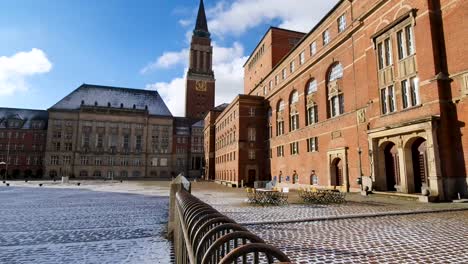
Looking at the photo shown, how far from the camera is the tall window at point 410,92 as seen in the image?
18797 mm

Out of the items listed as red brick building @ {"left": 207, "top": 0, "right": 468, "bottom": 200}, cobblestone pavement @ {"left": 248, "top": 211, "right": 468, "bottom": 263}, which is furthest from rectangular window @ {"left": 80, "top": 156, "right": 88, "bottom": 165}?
cobblestone pavement @ {"left": 248, "top": 211, "right": 468, "bottom": 263}

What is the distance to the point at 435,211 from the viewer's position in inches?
505

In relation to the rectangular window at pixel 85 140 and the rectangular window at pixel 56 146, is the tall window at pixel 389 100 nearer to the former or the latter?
the rectangular window at pixel 85 140

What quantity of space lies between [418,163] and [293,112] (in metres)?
17.9

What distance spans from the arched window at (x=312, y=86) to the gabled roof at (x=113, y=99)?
205 ft

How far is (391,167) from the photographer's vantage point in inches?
854

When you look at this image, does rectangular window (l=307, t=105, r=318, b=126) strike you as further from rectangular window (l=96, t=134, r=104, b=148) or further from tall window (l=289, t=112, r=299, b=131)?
rectangular window (l=96, t=134, r=104, b=148)

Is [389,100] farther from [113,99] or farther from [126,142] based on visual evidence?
[113,99]

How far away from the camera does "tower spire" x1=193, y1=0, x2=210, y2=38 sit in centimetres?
10238

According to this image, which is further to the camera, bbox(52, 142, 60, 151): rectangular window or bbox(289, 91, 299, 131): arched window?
bbox(52, 142, 60, 151): rectangular window

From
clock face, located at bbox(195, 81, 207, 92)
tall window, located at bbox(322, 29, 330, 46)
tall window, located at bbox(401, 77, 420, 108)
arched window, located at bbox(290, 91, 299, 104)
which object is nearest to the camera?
tall window, located at bbox(401, 77, 420, 108)

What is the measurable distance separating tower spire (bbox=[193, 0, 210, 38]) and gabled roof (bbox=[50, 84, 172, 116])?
29.3 m

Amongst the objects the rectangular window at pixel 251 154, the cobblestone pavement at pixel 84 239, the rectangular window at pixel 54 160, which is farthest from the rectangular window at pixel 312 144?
the rectangular window at pixel 54 160

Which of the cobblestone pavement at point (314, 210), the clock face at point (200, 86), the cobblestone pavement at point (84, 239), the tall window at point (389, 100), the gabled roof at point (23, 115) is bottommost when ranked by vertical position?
the cobblestone pavement at point (84, 239)
